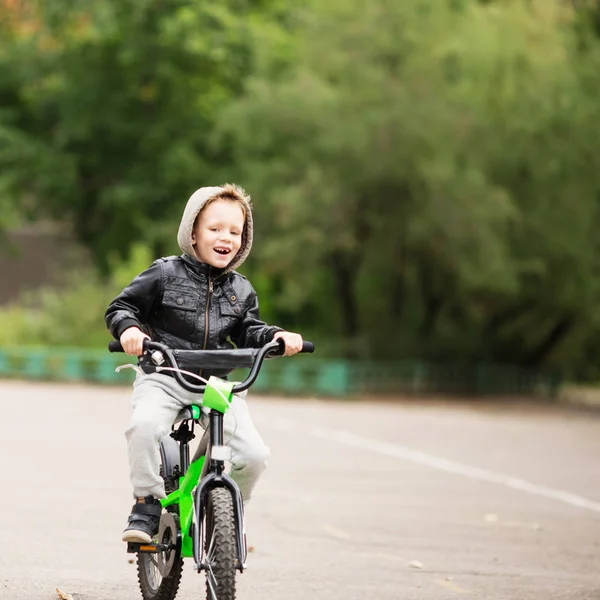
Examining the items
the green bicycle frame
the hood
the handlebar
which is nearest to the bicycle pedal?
the green bicycle frame

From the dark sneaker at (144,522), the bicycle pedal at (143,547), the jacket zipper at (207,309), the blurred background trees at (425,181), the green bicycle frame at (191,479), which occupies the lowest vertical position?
the bicycle pedal at (143,547)

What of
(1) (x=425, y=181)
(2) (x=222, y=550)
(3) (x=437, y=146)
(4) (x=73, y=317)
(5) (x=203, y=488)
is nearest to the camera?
(2) (x=222, y=550)

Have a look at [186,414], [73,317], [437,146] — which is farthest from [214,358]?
[73,317]

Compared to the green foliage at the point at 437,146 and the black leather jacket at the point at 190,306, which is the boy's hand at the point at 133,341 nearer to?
the black leather jacket at the point at 190,306

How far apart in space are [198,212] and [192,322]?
478 mm

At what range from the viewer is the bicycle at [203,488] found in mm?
5980

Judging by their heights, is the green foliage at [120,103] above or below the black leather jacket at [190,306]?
above

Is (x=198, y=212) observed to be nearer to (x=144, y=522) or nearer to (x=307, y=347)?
(x=307, y=347)

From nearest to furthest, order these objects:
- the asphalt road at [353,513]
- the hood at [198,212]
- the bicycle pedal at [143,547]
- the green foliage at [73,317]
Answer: the bicycle pedal at [143,547]
the hood at [198,212]
the asphalt road at [353,513]
the green foliage at [73,317]

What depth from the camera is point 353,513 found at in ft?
38.4

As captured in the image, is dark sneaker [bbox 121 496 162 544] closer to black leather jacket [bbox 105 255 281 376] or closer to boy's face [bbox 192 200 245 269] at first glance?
black leather jacket [bbox 105 255 281 376]

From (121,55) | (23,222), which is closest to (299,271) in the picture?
(121,55)

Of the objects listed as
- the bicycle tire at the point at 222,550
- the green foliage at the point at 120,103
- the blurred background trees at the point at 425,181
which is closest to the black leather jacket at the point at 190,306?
the bicycle tire at the point at 222,550

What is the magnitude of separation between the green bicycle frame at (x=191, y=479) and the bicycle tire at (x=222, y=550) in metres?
0.20
